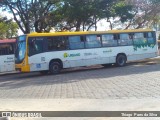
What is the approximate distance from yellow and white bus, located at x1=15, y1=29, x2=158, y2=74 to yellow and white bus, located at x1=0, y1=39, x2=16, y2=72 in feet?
11.7

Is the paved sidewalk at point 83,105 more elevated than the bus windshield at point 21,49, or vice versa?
the bus windshield at point 21,49

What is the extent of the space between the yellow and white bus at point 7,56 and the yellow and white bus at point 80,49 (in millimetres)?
3570

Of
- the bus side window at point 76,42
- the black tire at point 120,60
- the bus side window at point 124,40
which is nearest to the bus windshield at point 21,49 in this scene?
the bus side window at point 76,42

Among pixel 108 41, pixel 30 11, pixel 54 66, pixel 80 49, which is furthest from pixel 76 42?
pixel 30 11

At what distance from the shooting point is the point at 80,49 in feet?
79.5

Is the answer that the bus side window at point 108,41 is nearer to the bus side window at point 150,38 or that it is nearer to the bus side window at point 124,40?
the bus side window at point 124,40

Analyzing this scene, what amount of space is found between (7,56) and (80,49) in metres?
6.17

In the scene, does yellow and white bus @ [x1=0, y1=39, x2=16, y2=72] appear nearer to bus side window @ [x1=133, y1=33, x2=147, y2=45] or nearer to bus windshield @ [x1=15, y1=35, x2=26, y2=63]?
bus windshield @ [x1=15, y1=35, x2=26, y2=63]

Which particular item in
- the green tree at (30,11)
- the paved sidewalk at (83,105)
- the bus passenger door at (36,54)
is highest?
the green tree at (30,11)

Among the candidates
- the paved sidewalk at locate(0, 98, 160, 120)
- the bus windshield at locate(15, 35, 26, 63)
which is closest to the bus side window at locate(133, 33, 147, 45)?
the bus windshield at locate(15, 35, 26, 63)

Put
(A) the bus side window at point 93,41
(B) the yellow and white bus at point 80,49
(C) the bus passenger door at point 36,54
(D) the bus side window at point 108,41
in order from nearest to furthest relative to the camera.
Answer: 1. (C) the bus passenger door at point 36,54
2. (B) the yellow and white bus at point 80,49
3. (A) the bus side window at point 93,41
4. (D) the bus side window at point 108,41

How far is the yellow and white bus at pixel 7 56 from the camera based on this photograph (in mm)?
26781

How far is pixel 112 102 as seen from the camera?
1090cm

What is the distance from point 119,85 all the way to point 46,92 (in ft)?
10.2
